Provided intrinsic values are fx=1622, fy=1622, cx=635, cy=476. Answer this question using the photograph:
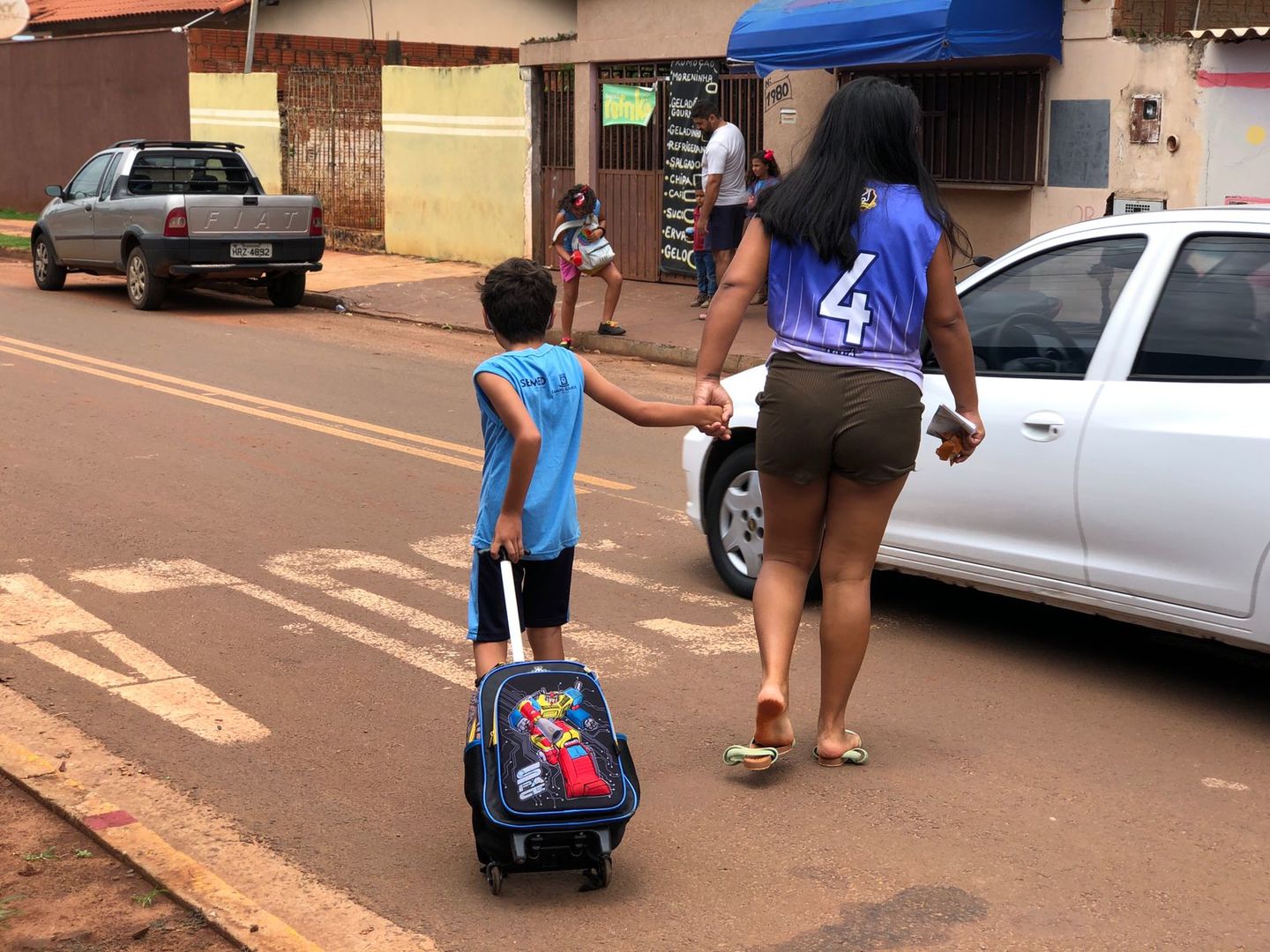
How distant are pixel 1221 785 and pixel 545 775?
2126 millimetres

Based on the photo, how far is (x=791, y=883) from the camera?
4.10 meters

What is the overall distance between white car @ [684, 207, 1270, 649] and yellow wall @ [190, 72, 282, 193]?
67.4 ft

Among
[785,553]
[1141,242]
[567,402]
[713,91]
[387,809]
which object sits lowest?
[387,809]

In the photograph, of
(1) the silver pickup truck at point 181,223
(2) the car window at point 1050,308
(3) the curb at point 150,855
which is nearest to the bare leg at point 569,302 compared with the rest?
(1) the silver pickup truck at point 181,223

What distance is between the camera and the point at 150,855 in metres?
4.22

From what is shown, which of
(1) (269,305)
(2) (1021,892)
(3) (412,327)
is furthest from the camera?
(1) (269,305)

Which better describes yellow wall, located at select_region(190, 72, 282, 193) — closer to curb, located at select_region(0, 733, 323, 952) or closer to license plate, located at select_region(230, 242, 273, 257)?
license plate, located at select_region(230, 242, 273, 257)

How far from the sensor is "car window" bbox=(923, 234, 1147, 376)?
562 centimetres

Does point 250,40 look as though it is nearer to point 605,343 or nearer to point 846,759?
point 605,343

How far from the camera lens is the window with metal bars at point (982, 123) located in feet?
47.1

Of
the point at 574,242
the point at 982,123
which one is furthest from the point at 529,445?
the point at 982,123

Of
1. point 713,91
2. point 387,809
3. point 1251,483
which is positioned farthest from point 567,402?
point 713,91

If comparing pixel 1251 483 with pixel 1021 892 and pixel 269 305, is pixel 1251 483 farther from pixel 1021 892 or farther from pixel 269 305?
pixel 269 305

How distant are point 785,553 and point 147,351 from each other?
10418 millimetres
